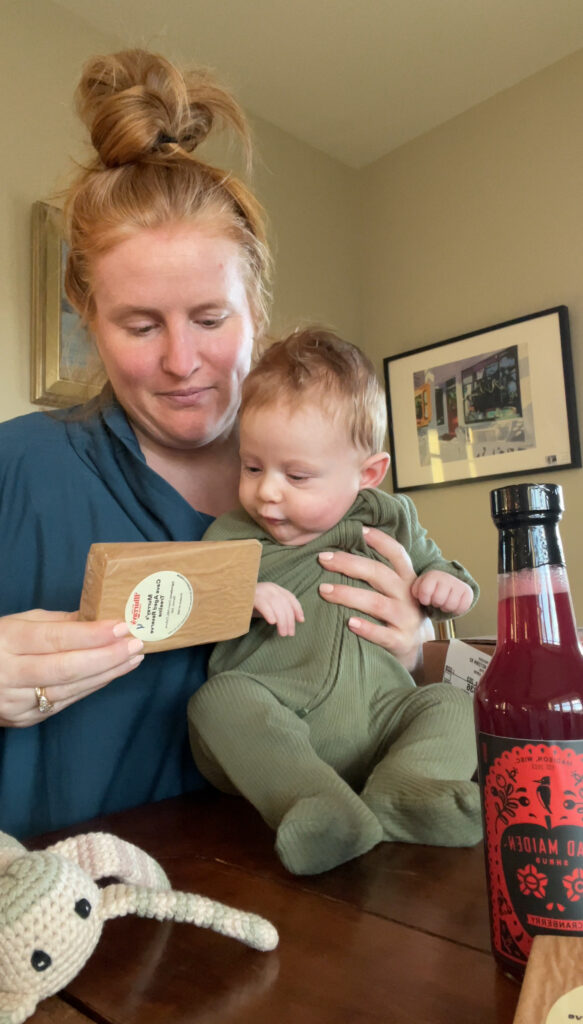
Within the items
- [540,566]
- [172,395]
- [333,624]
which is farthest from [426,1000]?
[172,395]

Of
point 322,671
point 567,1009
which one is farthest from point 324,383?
point 567,1009

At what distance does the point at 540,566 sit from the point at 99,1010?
1.16 ft

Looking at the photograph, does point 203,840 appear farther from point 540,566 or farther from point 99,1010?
point 540,566

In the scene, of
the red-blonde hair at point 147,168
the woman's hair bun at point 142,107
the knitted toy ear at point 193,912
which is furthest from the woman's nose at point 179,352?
the knitted toy ear at point 193,912

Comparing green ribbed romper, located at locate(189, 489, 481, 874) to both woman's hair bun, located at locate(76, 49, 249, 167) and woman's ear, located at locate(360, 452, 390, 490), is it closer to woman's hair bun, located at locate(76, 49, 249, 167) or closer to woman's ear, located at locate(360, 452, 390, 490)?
woman's ear, located at locate(360, 452, 390, 490)

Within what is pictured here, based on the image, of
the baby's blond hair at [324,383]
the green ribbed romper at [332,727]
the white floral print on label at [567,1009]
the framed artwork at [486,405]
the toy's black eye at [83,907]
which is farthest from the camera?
the framed artwork at [486,405]

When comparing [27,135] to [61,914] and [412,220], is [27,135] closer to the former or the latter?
[412,220]

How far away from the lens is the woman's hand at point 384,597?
899 millimetres

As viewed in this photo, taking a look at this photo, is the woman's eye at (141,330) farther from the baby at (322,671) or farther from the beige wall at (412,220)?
the beige wall at (412,220)

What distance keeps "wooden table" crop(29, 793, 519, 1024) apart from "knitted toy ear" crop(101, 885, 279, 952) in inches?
0.7

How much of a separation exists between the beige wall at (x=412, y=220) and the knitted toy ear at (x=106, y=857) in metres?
1.64

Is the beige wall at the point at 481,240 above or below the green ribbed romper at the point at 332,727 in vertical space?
above

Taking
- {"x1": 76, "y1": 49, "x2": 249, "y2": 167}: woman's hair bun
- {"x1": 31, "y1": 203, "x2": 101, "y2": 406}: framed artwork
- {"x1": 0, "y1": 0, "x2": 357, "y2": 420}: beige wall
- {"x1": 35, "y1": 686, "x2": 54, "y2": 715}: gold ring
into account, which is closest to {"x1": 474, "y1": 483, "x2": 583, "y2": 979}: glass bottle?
{"x1": 35, "y1": 686, "x2": 54, "y2": 715}: gold ring

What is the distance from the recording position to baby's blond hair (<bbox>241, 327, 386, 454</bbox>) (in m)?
0.96
